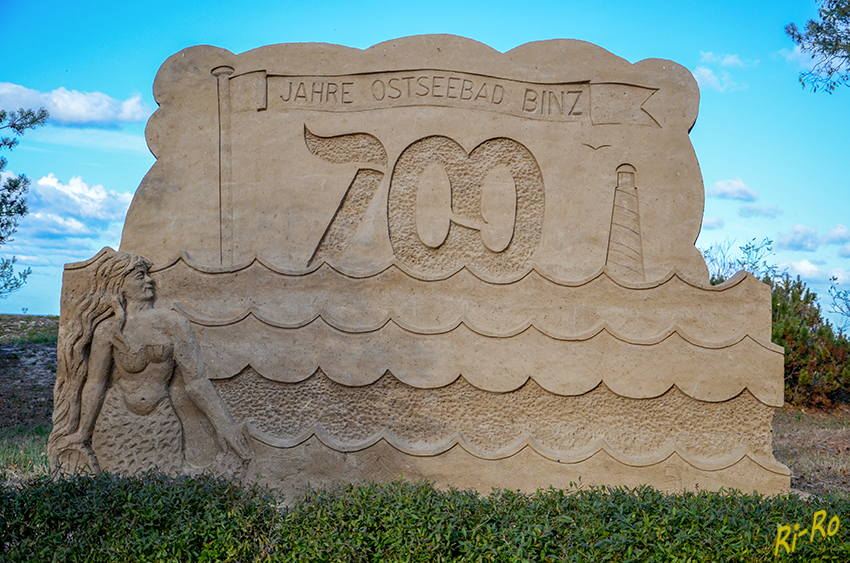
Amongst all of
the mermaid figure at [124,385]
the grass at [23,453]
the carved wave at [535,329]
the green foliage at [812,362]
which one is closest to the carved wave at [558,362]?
the carved wave at [535,329]

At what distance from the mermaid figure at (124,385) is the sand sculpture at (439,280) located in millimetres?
27

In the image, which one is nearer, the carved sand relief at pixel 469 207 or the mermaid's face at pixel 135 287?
the mermaid's face at pixel 135 287

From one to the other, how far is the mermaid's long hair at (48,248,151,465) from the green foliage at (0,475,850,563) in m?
1.04

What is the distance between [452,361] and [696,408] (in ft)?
5.61

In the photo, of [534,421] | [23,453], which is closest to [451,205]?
[534,421]

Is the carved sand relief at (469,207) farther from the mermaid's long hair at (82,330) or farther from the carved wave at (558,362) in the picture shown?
the mermaid's long hair at (82,330)

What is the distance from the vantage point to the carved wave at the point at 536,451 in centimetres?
440

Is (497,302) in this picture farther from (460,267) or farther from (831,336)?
(831,336)

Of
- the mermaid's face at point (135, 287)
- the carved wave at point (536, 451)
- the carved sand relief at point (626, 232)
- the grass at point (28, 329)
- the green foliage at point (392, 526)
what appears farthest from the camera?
the grass at point (28, 329)

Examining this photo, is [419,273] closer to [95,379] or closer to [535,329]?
[535,329]

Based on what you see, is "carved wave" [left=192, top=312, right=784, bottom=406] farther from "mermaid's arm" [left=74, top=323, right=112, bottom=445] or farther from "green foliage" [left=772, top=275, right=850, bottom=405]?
"green foliage" [left=772, top=275, right=850, bottom=405]

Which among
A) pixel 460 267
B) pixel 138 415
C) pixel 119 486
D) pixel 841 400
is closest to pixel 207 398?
pixel 138 415

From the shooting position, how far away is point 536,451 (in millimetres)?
4391

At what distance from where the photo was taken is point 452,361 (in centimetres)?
447
